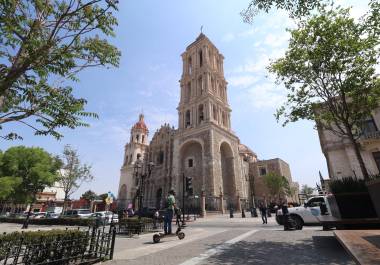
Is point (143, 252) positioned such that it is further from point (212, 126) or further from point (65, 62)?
point (212, 126)

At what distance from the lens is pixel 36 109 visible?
517 centimetres

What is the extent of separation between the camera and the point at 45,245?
4477 millimetres

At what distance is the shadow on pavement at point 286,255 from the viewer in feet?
15.8

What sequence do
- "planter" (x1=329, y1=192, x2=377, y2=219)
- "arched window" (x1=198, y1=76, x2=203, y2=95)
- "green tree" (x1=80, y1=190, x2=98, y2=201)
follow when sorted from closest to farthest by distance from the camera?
"planter" (x1=329, y1=192, x2=377, y2=219), "arched window" (x1=198, y1=76, x2=203, y2=95), "green tree" (x1=80, y1=190, x2=98, y2=201)

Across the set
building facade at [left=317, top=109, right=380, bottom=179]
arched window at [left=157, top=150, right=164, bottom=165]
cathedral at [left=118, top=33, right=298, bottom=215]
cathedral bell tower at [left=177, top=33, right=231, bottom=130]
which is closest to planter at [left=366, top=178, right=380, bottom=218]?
building facade at [left=317, top=109, right=380, bottom=179]

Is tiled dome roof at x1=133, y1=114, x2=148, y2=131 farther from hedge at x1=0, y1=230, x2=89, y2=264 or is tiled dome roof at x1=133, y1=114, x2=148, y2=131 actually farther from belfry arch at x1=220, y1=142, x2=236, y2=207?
hedge at x1=0, y1=230, x2=89, y2=264

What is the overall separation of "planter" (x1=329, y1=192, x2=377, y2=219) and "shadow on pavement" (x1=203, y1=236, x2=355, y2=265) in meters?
1.03

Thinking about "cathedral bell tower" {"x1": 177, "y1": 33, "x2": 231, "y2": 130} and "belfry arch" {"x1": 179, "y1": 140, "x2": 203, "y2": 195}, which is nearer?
"belfry arch" {"x1": 179, "y1": 140, "x2": 203, "y2": 195}

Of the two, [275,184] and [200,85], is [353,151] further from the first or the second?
[200,85]

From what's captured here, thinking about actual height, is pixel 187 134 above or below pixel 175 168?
above

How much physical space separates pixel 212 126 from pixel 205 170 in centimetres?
697

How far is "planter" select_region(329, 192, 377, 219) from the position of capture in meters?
6.20

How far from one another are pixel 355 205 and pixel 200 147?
2904 centimetres

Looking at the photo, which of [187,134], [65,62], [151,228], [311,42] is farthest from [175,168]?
[65,62]
